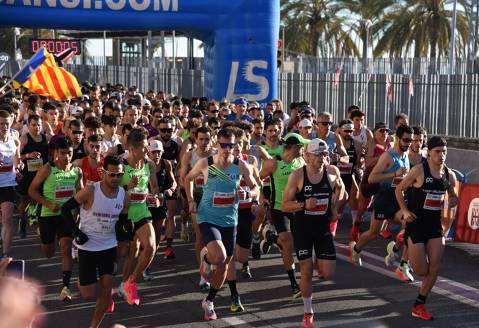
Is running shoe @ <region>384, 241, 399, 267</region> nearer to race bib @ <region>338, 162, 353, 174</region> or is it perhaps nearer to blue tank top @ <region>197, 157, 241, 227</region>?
race bib @ <region>338, 162, 353, 174</region>

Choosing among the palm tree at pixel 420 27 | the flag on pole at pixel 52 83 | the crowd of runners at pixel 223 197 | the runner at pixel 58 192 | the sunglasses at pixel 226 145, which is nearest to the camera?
the crowd of runners at pixel 223 197

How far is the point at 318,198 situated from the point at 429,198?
1092 millimetres

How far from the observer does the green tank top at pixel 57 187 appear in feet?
30.3

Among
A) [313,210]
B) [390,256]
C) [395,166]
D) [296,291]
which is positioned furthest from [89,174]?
[390,256]

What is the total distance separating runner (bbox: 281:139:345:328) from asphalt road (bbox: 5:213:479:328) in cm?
57

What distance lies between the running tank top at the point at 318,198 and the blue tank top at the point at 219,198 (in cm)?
66

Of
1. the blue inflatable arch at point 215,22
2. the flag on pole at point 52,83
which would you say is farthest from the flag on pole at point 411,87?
the flag on pole at point 52,83

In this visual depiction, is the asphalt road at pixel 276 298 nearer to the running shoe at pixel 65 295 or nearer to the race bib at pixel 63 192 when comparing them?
the running shoe at pixel 65 295

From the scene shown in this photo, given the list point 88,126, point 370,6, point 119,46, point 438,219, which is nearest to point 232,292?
point 438,219

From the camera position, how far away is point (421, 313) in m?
Result: 8.23

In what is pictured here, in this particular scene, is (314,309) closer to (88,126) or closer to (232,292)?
(232,292)

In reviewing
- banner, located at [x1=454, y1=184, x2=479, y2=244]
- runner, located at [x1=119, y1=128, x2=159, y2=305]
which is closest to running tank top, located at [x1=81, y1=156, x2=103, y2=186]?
runner, located at [x1=119, y1=128, x2=159, y2=305]

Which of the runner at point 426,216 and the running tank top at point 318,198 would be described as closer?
the running tank top at point 318,198

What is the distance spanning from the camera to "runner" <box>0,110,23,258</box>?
10.6m
